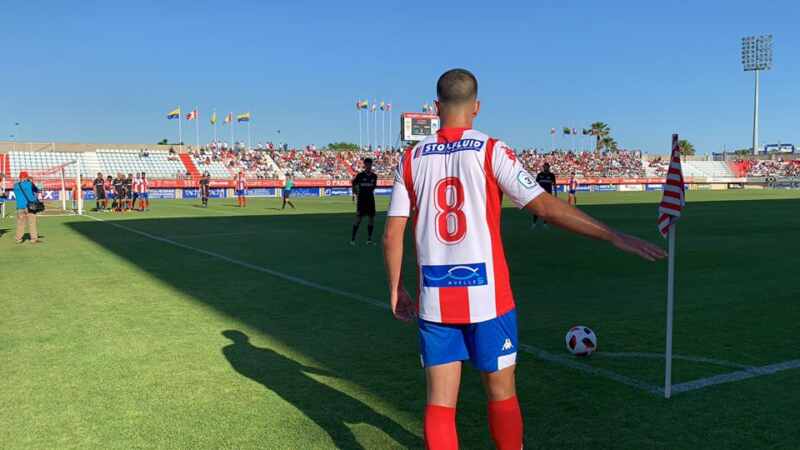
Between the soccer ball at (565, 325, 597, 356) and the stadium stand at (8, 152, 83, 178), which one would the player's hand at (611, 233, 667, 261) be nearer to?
the soccer ball at (565, 325, 597, 356)

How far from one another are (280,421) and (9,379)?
270 centimetres

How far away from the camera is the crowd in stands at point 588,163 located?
80.1m

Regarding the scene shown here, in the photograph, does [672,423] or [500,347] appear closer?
[500,347]

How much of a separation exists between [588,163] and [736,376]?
83284 millimetres

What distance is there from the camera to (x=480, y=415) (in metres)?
4.37

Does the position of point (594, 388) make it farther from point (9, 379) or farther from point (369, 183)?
point (369, 183)

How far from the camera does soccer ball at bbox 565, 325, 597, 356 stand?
5.68 metres

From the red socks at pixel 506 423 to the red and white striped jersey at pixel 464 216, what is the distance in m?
0.47

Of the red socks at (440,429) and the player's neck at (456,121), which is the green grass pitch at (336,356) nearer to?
the red socks at (440,429)

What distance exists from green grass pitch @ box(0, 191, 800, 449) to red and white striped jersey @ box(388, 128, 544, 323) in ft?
4.74

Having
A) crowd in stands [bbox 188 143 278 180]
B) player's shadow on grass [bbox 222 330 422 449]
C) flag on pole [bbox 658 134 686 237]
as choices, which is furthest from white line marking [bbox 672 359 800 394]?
crowd in stands [bbox 188 143 278 180]

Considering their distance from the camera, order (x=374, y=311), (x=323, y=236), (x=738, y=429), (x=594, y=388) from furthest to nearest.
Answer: (x=323, y=236)
(x=374, y=311)
(x=594, y=388)
(x=738, y=429)

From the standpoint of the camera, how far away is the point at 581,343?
568 centimetres

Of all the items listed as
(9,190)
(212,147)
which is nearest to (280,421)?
(9,190)
